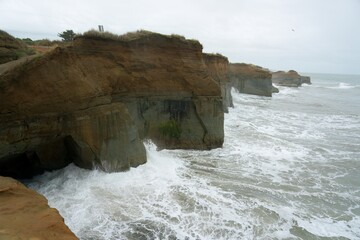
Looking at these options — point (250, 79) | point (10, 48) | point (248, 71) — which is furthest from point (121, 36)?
point (250, 79)

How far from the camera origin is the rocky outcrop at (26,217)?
155 inches

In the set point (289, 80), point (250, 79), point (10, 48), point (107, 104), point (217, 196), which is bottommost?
point (217, 196)

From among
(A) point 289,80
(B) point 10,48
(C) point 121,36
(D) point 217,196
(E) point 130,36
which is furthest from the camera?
(A) point 289,80

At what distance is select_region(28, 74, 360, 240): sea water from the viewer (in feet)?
20.3

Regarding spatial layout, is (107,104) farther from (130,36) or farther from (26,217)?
(26,217)

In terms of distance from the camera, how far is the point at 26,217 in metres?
4.36

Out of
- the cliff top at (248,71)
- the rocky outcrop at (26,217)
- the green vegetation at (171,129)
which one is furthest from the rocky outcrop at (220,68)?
the rocky outcrop at (26,217)

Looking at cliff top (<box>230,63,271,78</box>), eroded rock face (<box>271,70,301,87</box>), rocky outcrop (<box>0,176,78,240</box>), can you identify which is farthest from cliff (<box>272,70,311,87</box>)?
rocky outcrop (<box>0,176,78,240</box>)

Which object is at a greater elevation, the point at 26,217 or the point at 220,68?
the point at 220,68

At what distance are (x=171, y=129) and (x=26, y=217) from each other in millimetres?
7260

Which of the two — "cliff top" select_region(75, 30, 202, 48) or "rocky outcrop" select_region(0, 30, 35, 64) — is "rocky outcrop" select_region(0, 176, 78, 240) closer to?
"rocky outcrop" select_region(0, 30, 35, 64)

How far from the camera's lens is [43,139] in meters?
7.41

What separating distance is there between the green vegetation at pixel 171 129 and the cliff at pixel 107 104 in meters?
0.04

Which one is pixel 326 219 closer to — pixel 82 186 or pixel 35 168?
pixel 82 186
